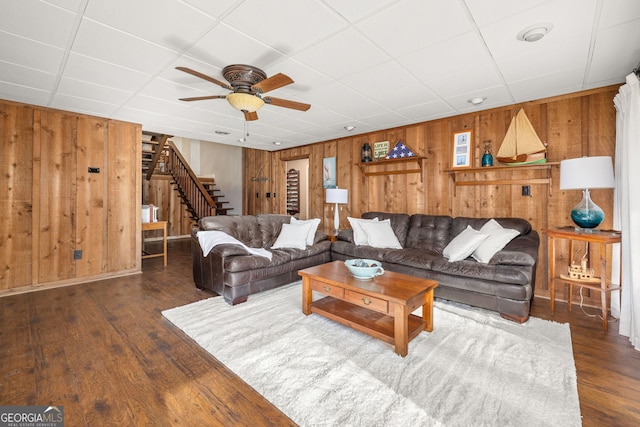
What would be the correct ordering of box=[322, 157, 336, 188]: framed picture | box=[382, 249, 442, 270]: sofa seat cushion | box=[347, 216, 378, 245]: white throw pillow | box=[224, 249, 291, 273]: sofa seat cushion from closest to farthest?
1. box=[224, 249, 291, 273]: sofa seat cushion
2. box=[382, 249, 442, 270]: sofa seat cushion
3. box=[347, 216, 378, 245]: white throw pillow
4. box=[322, 157, 336, 188]: framed picture

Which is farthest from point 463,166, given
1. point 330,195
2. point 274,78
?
point 274,78

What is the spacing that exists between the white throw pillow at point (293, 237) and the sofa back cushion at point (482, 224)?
197 centimetres

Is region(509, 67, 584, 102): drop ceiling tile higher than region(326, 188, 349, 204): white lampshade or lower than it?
higher

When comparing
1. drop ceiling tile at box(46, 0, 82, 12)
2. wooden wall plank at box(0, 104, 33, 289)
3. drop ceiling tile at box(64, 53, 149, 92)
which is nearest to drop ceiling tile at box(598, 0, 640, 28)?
drop ceiling tile at box(46, 0, 82, 12)

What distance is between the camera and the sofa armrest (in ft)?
8.82

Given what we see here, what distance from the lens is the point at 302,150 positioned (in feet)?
20.9

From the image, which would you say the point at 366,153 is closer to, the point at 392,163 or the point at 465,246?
the point at 392,163

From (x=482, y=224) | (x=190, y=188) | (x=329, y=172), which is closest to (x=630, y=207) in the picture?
(x=482, y=224)

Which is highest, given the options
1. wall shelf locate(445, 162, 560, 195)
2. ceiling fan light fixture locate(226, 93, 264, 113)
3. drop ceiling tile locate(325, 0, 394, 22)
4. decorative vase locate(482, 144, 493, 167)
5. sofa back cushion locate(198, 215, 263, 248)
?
drop ceiling tile locate(325, 0, 394, 22)

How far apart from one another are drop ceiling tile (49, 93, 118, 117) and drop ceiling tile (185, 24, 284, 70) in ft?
6.77

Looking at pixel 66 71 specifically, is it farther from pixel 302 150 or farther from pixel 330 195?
pixel 302 150

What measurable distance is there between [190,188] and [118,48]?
538 centimetres

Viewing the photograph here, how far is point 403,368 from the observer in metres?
1.93

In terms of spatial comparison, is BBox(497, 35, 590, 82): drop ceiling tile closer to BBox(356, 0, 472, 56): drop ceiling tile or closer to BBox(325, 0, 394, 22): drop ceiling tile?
BBox(356, 0, 472, 56): drop ceiling tile
